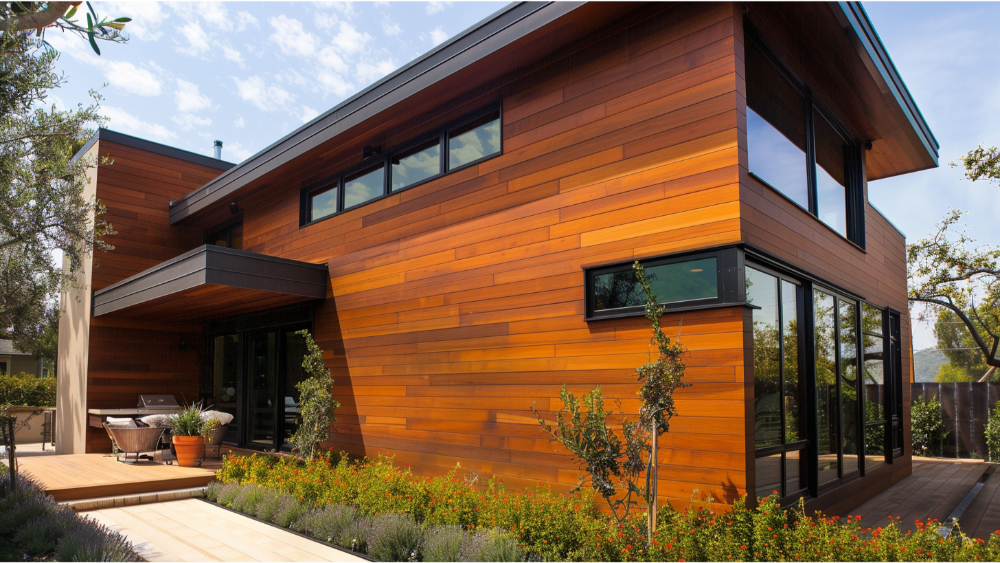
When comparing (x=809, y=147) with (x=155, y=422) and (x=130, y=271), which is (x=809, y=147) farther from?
(x=130, y=271)

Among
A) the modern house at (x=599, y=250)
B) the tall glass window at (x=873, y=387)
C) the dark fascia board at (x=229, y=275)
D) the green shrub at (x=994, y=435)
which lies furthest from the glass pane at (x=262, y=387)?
the green shrub at (x=994, y=435)

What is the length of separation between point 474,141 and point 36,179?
21.1ft

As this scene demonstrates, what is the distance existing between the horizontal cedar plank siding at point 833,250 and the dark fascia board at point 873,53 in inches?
20.4

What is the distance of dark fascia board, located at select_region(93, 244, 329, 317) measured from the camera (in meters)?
7.27

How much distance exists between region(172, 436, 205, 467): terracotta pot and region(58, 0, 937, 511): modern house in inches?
44.2

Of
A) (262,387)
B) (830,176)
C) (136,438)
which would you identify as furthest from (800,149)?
(136,438)

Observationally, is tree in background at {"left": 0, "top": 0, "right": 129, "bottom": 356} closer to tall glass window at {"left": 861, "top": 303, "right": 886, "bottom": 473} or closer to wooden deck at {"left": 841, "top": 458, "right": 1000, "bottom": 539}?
wooden deck at {"left": 841, "top": 458, "right": 1000, "bottom": 539}

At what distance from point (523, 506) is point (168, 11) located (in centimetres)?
472

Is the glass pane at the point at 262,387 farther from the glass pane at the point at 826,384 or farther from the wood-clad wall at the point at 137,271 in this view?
the glass pane at the point at 826,384

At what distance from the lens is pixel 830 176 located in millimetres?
7051

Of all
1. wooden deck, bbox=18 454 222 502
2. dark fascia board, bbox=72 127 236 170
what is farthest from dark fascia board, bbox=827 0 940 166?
dark fascia board, bbox=72 127 236 170

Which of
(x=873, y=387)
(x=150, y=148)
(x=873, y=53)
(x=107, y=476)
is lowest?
(x=107, y=476)

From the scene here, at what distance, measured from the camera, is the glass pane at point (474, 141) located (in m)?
6.52

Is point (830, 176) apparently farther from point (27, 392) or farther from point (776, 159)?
point (27, 392)
